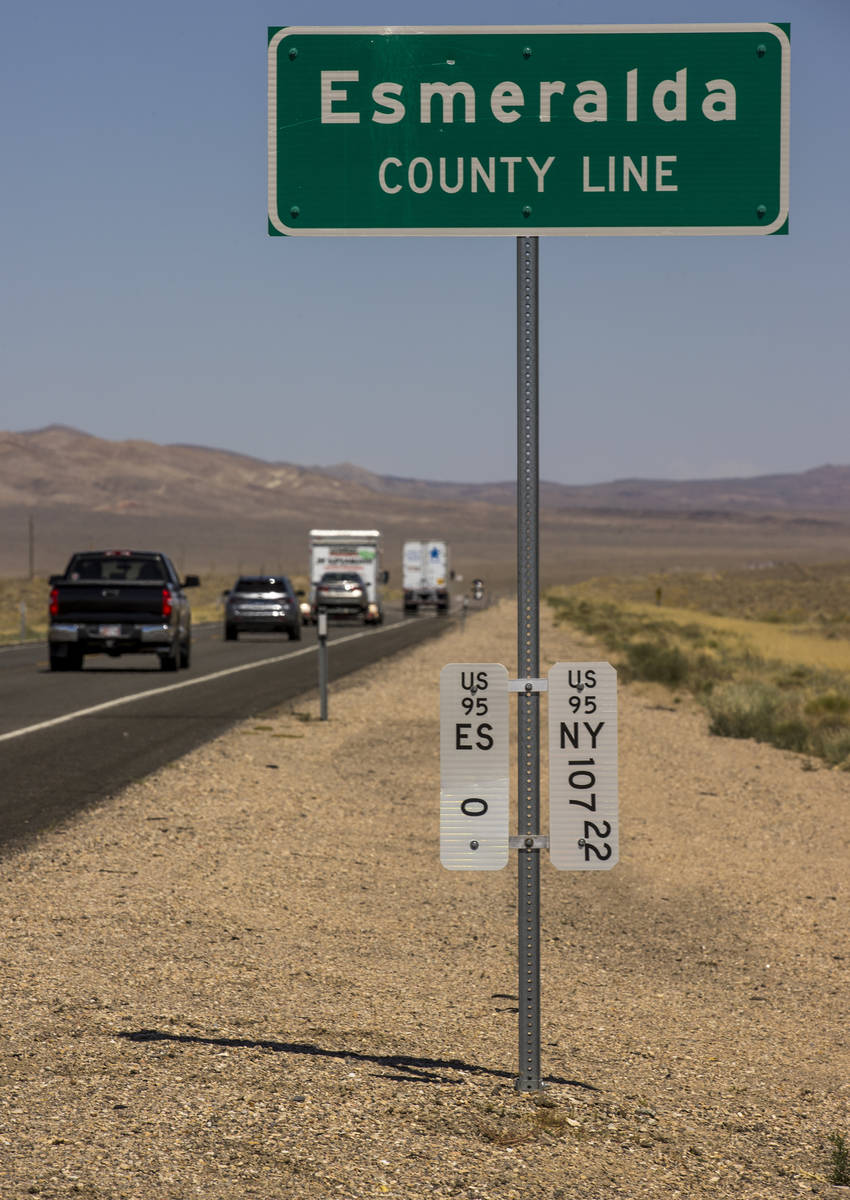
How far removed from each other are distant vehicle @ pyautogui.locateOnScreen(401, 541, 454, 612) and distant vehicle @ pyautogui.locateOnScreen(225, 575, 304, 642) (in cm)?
2532

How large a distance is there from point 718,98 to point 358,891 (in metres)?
5.98

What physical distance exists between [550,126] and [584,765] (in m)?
2.10

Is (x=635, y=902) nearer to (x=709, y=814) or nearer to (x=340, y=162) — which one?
(x=709, y=814)

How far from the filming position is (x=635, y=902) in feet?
31.4

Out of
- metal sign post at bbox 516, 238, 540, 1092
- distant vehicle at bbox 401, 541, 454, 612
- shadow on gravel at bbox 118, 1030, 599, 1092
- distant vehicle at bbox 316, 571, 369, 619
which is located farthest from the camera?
distant vehicle at bbox 401, 541, 454, 612

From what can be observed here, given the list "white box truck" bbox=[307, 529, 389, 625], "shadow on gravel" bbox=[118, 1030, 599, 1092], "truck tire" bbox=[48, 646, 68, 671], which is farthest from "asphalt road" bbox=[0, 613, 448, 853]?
"white box truck" bbox=[307, 529, 389, 625]

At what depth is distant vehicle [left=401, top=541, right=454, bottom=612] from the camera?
6506 centimetres

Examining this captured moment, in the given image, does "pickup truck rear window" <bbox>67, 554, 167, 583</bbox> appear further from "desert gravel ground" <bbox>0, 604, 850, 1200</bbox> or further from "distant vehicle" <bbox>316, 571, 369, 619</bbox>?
"distant vehicle" <bbox>316, 571, 369, 619</bbox>

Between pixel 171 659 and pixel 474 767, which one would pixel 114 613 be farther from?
pixel 474 767

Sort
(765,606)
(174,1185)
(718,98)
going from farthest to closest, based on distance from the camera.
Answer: (765,606) < (718,98) < (174,1185)

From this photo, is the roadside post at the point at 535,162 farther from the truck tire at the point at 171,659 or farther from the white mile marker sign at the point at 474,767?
the truck tire at the point at 171,659

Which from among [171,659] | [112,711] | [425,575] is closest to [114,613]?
[171,659]

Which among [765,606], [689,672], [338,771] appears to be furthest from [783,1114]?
[765,606]

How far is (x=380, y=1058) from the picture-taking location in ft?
17.8
